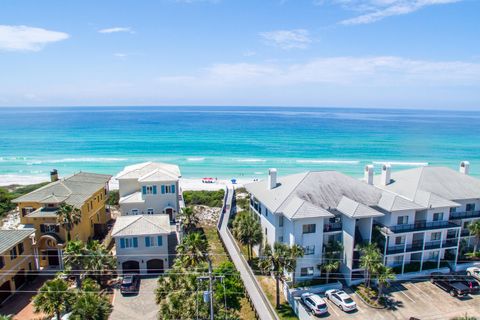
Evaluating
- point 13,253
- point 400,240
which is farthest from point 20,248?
point 400,240

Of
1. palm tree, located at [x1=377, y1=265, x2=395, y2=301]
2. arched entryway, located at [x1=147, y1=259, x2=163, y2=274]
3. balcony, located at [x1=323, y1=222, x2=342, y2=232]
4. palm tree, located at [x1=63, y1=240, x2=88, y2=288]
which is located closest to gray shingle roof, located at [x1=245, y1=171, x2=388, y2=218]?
balcony, located at [x1=323, y1=222, x2=342, y2=232]

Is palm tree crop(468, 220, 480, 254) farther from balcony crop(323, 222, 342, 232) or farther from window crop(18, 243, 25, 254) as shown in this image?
window crop(18, 243, 25, 254)

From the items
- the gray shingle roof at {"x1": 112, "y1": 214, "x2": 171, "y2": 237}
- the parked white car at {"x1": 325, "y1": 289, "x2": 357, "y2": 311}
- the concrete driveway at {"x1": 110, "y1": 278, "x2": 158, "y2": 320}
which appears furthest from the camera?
the gray shingle roof at {"x1": 112, "y1": 214, "x2": 171, "y2": 237}

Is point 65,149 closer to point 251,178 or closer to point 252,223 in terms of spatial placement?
point 251,178

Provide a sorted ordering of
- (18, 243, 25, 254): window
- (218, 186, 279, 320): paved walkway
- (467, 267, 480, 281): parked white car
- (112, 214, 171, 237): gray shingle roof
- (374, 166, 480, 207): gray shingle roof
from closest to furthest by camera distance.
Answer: (218, 186, 279, 320): paved walkway → (18, 243, 25, 254): window → (112, 214, 171, 237): gray shingle roof → (467, 267, 480, 281): parked white car → (374, 166, 480, 207): gray shingle roof

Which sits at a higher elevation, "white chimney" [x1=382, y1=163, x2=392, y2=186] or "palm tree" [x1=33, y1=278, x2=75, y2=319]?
"white chimney" [x1=382, y1=163, x2=392, y2=186]

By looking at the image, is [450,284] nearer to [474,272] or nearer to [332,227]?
[474,272]
